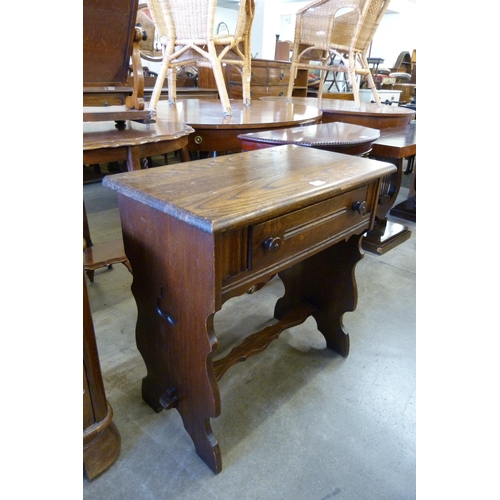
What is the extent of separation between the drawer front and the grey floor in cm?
59

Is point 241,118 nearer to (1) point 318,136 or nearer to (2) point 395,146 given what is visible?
(1) point 318,136

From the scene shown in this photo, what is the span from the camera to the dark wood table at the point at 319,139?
4.77ft

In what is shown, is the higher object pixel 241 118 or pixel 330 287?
pixel 241 118

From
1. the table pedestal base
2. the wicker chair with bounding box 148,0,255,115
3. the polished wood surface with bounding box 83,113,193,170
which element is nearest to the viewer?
the polished wood surface with bounding box 83,113,193,170

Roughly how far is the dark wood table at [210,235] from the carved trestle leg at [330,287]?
0.24m

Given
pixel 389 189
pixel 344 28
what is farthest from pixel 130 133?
pixel 344 28

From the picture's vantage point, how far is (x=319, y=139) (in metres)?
1.51

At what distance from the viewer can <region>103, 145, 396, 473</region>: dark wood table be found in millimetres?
725

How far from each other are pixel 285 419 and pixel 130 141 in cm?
114

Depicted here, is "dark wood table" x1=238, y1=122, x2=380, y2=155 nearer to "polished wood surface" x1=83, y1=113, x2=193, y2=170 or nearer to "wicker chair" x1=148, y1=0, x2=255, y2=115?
"polished wood surface" x1=83, y1=113, x2=193, y2=170

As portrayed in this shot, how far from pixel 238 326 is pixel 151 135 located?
90cm

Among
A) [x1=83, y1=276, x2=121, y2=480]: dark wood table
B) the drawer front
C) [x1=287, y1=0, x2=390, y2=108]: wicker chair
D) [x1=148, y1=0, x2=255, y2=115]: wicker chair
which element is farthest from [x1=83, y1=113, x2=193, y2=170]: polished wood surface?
[x1=287, y1=0, x2=390, y2=108]: wicker chair

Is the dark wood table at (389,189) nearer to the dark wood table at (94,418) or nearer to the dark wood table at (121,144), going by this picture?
the dark wood table at (121,144)
